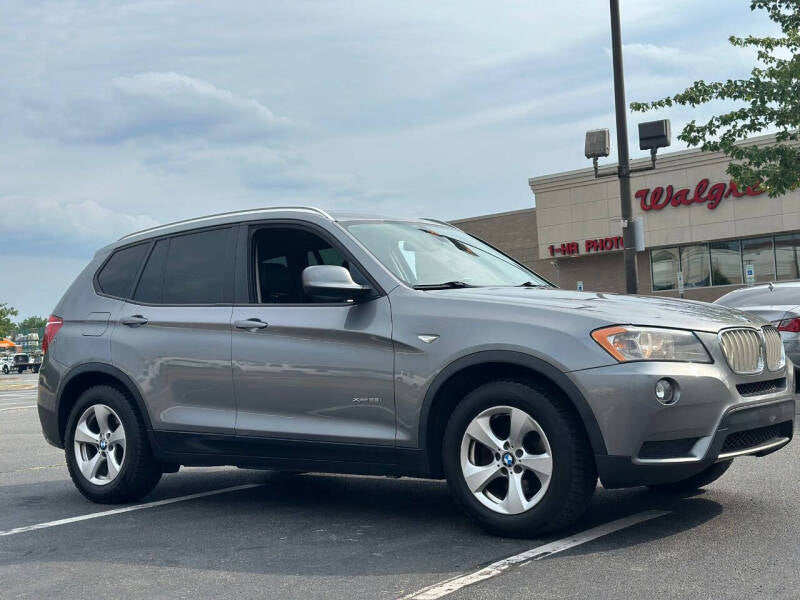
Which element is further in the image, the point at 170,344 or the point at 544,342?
the point at 170,344

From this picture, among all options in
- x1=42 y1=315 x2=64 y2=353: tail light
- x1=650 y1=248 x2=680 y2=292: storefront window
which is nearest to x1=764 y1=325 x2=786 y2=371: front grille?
x1=42 y1=315 x2=64 y2=353: tail light

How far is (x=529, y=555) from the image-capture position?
4.68 metres

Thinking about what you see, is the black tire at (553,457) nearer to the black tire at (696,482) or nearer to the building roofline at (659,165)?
the black tire at (696,482)

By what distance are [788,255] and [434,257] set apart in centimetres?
3570

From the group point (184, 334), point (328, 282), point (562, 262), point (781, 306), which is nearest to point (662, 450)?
point (328, 282)

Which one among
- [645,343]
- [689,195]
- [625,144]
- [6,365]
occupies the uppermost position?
[689,195]

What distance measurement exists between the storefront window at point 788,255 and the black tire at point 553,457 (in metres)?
36.4

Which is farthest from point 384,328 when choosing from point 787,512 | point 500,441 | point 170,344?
point 787,512

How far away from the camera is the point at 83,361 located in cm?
686

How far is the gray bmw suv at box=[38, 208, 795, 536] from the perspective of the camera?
479 centimetres

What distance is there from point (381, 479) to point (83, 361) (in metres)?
2.22

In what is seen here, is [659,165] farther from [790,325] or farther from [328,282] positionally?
[328,282]

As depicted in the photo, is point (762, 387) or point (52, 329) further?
point (52, 329)

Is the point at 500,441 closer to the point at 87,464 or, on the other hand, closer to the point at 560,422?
the point at 560,422
